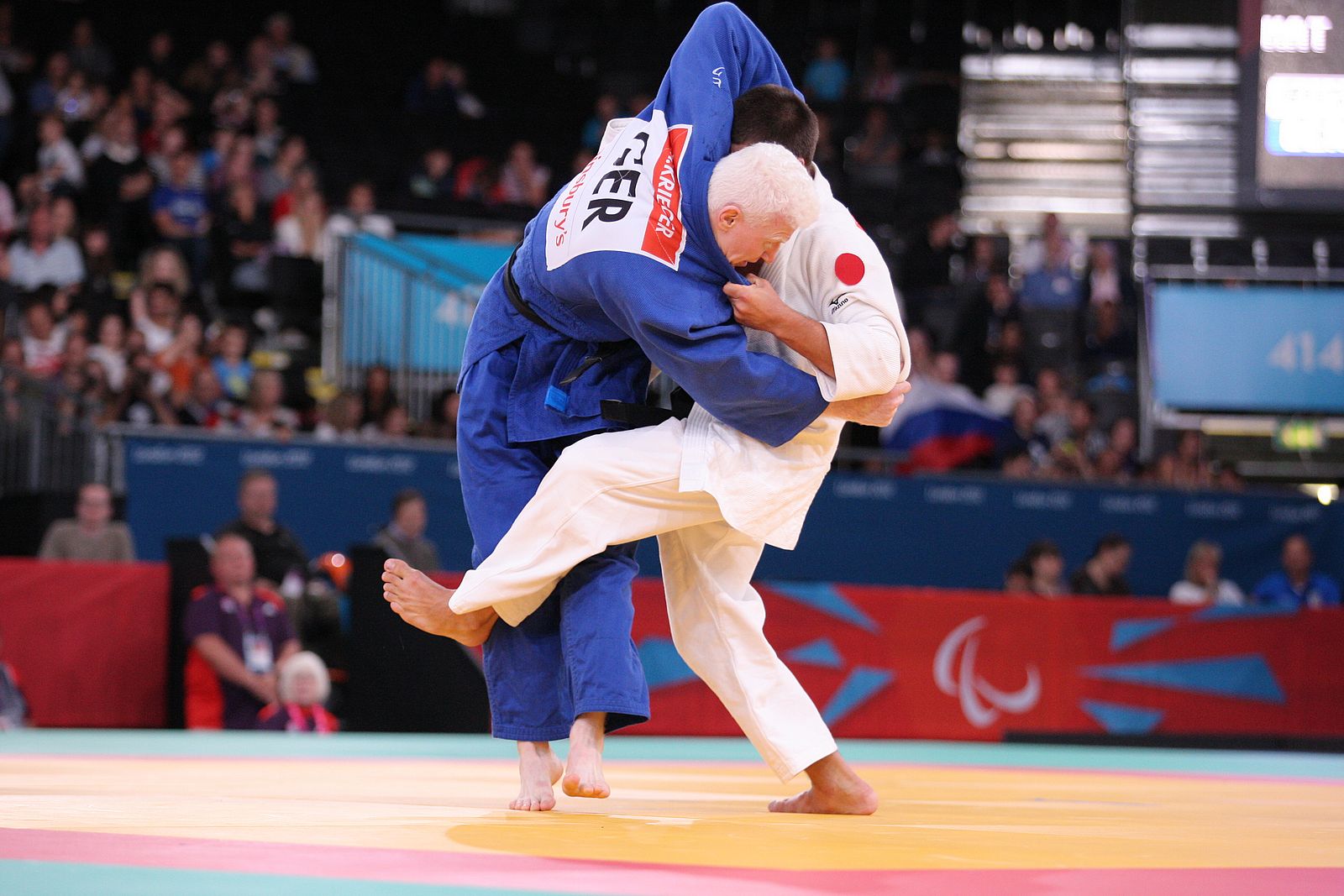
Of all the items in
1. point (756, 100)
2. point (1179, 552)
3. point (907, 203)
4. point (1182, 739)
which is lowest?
point (1182, 739)

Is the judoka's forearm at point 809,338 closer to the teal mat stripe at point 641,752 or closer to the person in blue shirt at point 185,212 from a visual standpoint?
the teal mat stripe at point 641,752

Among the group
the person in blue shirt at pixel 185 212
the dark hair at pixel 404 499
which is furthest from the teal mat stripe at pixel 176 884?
the person in blue shirt at pixel 185 212

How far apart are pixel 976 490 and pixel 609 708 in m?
7.15

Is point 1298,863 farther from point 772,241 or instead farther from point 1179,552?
point 1179,552

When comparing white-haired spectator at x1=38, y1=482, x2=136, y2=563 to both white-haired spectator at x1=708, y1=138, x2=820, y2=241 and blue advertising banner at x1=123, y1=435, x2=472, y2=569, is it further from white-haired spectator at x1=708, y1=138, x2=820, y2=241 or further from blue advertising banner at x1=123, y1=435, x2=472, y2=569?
white-haired spectator at x1=708, y1=138, x2=820, y2=241

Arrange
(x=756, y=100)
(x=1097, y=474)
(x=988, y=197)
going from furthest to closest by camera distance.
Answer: (x=988, y=197)
(x=1097, y=474)
(x=756, y=100)

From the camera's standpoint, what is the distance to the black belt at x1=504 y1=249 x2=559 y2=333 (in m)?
2.93

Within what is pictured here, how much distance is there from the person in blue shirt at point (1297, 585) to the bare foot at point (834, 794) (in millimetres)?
7479

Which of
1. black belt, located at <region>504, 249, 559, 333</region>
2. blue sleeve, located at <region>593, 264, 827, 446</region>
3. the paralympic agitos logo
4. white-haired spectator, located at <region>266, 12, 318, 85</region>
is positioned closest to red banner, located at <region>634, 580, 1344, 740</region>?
the paralympic agitos logo

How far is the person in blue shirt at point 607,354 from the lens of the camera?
268 cm

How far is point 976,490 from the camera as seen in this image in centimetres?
960

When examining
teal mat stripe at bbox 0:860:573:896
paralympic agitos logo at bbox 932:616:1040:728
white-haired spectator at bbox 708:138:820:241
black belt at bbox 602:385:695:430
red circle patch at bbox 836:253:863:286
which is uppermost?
white-haired spectator at bbox 708:138:820:241

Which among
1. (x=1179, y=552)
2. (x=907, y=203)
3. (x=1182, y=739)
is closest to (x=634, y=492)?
(x=1182, y=739)

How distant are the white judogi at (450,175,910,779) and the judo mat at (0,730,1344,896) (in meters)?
0.23
